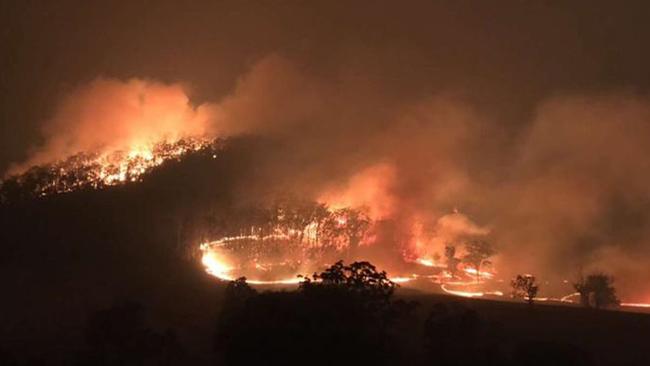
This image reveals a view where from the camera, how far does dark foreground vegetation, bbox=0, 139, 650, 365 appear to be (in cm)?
3956

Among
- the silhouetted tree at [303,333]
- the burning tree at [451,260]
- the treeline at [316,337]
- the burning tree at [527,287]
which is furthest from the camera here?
the burning tree at [451,260]

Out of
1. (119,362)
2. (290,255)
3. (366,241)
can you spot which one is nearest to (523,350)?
(119,362)

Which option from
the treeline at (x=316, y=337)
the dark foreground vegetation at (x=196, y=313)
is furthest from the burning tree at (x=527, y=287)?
the treeline at (x=316, y=337)

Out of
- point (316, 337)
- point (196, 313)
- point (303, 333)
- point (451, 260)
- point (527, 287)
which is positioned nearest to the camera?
point (316, 337)

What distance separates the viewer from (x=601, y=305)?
347 feet

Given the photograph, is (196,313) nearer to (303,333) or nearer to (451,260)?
(303,333)

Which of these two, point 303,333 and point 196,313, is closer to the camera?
point 303,333

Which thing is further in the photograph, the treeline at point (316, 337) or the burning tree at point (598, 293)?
the burning tree at point (598, 293)

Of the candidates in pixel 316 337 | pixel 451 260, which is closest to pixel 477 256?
pixel 451 260

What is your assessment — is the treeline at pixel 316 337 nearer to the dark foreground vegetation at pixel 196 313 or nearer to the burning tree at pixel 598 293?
the dark foreground vegetation at pixel 196 313

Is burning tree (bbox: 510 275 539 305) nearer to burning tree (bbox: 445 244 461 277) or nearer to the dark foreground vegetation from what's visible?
the dark foreground vegetation

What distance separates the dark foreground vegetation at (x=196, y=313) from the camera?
39.6m

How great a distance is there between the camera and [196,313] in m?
85.8

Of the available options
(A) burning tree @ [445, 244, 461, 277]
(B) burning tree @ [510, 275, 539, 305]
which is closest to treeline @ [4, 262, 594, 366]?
(B) burning tree @ [510, 275, 539, 305]
